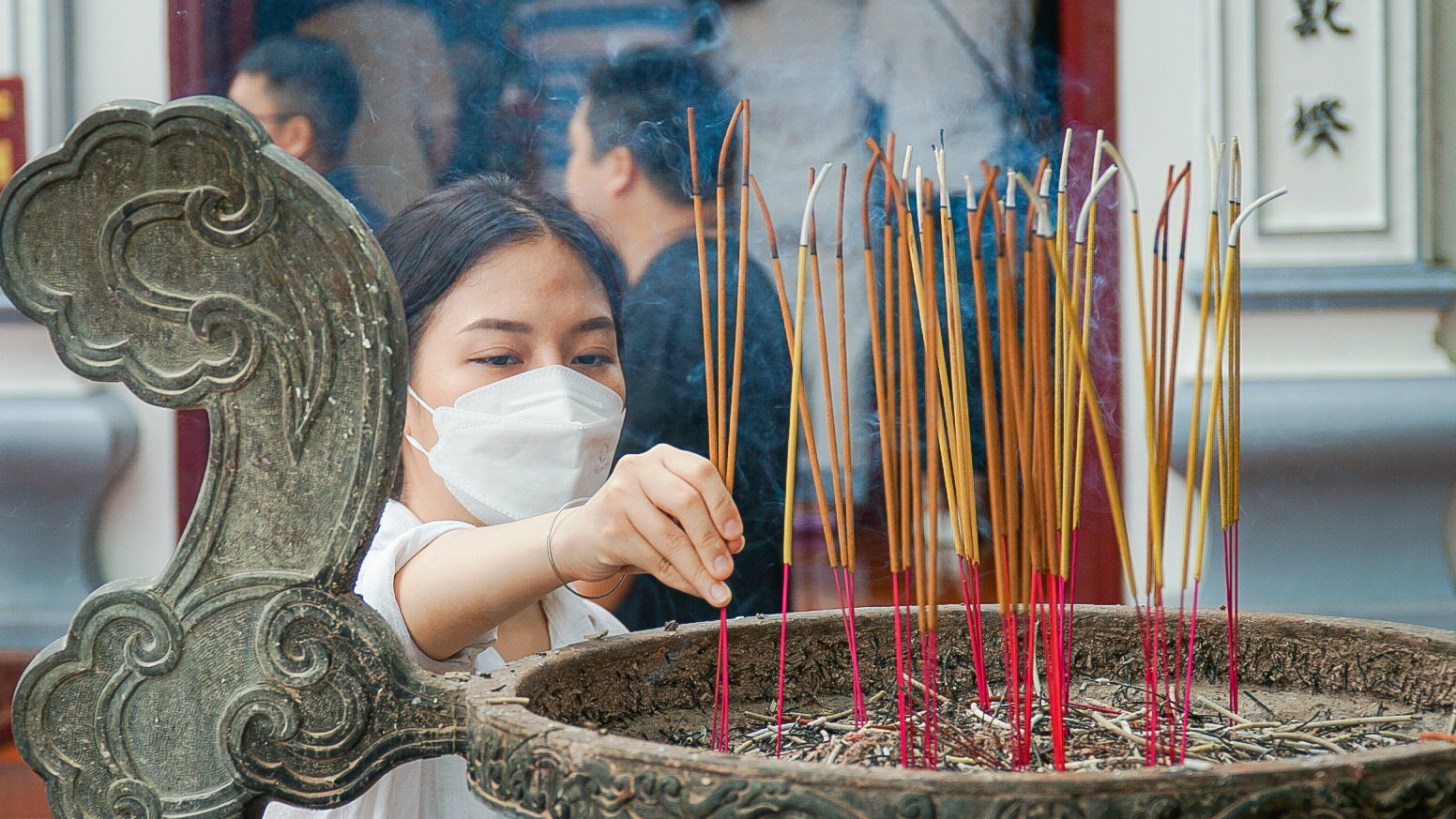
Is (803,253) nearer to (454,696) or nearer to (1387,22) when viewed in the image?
(454,696)

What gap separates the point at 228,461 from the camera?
0.78m

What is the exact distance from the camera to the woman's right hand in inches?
32.1

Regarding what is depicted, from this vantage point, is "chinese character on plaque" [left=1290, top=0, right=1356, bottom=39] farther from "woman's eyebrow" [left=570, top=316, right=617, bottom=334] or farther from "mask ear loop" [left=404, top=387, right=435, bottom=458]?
"mask ear loop" [left=404, top=387, right=435, bottom=458]

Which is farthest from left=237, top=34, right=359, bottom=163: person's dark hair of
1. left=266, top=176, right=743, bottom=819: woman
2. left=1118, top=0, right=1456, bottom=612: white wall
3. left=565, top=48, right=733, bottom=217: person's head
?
left=1118, top=0, right=1456, bottom=612: white wall

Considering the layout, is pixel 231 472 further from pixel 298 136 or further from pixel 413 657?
pixel 298 136

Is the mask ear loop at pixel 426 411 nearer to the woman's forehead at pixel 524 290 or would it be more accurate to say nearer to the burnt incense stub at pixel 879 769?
the woman's forehead at pixel 524 290

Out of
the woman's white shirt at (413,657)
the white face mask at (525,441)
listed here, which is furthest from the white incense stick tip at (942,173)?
the white face mask at (525,441)

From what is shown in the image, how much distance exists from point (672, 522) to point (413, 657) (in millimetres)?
389

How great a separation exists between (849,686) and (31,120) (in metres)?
1.80

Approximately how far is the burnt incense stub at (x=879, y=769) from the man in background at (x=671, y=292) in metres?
1.20

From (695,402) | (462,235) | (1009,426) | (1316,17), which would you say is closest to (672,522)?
(1009,426)

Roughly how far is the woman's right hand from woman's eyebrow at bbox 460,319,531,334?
18.8 inches

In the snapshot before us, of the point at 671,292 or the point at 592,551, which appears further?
the point at 671,292

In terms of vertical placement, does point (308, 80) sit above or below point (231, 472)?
above
